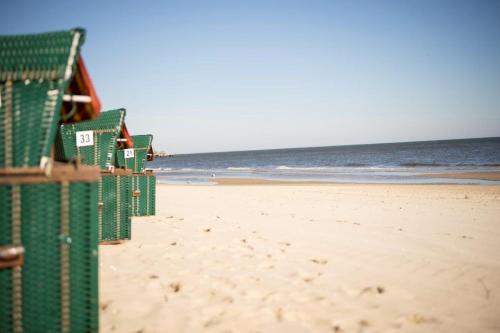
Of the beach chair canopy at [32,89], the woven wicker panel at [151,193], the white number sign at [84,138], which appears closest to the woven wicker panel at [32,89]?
the beach chair canopy at [32,89]

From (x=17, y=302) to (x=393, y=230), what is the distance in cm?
731

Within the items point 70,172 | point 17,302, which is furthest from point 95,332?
point 70,172

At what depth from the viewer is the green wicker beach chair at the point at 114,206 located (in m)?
5.97

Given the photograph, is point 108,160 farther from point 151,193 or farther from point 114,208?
point 151,193

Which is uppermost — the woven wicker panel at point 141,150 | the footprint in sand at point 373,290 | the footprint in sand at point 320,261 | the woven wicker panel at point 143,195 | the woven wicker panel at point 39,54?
the woven wicker panel at point 39,54

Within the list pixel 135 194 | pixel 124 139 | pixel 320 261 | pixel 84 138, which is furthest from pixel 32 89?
pixel 135 194

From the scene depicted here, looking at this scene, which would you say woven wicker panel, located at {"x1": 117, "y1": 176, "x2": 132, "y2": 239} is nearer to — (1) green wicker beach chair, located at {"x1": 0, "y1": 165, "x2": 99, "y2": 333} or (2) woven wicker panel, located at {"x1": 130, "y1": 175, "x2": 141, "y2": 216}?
(2) woven wicker panel, located at {"x1": 130, "y1": 175, "x2": 141, "y2": 216}

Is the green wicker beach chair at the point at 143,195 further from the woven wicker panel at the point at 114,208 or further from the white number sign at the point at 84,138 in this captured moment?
the white number sign at the point at 84,138

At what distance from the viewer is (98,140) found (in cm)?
627

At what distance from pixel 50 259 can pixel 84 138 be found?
3.99 metres

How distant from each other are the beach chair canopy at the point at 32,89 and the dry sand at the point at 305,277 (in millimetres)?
1994

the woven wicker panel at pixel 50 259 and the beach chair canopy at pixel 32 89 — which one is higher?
the beach chair canopy at pixel 32 89

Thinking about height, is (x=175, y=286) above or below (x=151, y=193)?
below

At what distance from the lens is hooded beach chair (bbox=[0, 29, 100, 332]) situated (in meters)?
2.31
